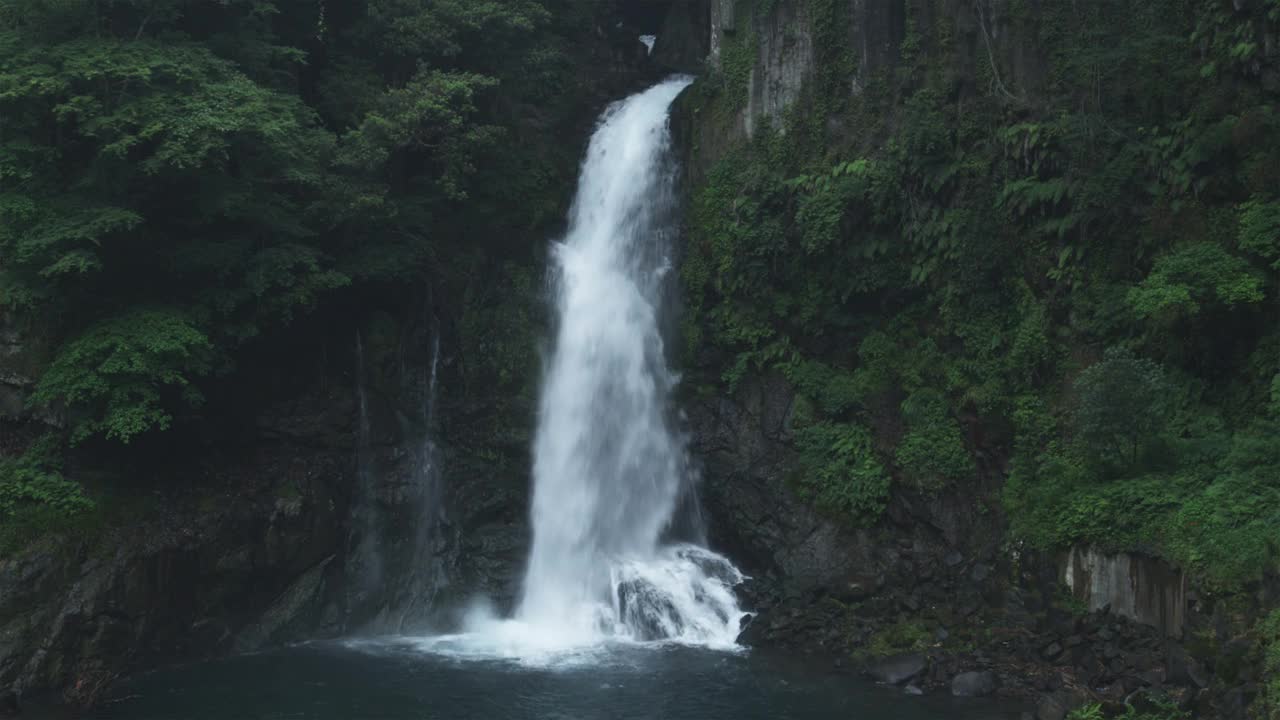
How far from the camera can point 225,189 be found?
61.3 feet

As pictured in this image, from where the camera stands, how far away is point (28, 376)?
712 inches

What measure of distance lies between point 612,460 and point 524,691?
679 cm

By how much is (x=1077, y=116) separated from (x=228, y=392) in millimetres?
16247

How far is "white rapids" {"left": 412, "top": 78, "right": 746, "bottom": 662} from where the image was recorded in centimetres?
1989

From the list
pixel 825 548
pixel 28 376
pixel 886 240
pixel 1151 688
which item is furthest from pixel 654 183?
pixel 1151 688

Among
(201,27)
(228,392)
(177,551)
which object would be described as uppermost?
(201,27)

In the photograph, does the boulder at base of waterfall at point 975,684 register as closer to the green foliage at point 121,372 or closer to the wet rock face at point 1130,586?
the wet rock face at point 1130,586

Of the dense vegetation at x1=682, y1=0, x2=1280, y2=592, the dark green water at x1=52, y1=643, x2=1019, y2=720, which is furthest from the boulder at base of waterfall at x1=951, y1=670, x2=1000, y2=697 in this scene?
the dense vegetation at x1=682, y1=0, x2=1280, y2=592

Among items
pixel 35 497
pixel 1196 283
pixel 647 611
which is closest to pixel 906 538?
pixel 647 611

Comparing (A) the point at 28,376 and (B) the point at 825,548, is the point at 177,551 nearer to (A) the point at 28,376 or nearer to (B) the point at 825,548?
(A) the point at 28,376

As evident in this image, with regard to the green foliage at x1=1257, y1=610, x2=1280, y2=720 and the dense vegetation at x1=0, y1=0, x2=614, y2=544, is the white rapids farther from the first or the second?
the green foliage at x1=1257, y1=610, x2=1280, y2=720

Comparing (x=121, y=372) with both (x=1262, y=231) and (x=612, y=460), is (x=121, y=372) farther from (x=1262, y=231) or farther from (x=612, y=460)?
(x=1262, y=231)

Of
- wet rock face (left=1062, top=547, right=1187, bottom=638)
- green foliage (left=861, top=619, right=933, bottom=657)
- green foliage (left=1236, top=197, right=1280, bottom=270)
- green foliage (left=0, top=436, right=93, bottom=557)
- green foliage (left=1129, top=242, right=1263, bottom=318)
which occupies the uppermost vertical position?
green foliage (left=1236, top=197, right=1280, bottom=270)

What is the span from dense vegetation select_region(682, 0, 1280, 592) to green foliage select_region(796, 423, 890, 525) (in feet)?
0.14
